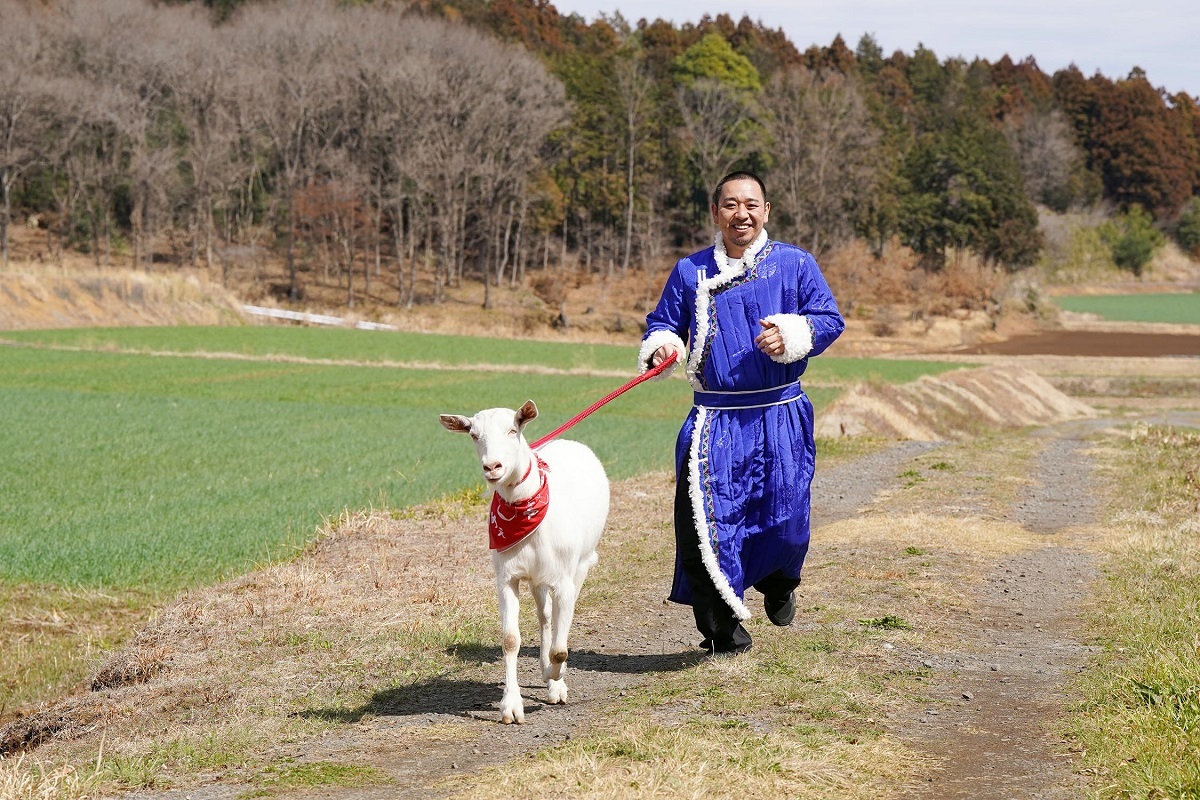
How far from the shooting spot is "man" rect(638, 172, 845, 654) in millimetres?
7359

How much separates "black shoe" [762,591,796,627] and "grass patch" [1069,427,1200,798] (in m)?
1.59

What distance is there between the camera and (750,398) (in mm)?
7438

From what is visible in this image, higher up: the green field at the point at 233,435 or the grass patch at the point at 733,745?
the grass patch at the point at 733,745

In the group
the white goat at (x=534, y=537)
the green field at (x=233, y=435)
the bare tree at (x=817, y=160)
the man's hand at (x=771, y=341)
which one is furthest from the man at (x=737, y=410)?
the bare tree at (x=817, y=160)

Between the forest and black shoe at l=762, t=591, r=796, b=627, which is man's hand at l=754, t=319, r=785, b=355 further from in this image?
the forest

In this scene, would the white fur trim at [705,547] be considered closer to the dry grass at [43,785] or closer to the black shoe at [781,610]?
the black shoe at [781,610]

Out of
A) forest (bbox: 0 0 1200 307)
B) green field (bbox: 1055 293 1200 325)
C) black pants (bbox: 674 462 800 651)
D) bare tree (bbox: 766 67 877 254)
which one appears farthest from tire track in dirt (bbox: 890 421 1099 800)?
green field (bbox: 1055 293 1200 325)

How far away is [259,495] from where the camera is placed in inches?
629

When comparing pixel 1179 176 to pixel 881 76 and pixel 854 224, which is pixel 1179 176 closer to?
pixel 881 76

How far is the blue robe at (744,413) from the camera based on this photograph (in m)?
7.36

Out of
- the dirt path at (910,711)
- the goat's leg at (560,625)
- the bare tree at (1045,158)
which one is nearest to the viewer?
the dirt path at (910,711)

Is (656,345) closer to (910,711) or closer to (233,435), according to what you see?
(910,711)

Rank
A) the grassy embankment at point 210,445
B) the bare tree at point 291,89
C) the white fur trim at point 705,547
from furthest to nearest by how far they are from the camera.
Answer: the bare tree at point 291,89, the grassy embankment at point 210,445, the white fur trim at point 705,547

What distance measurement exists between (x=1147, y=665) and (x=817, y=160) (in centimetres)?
7179
